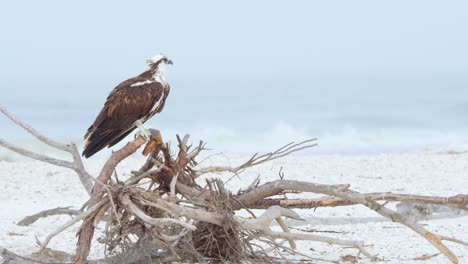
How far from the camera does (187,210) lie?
5.78 metres

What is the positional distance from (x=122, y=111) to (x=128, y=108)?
Answer: 0.08 m

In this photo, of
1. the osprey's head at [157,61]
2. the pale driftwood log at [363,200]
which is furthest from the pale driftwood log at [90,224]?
the osprey's head at [157,61]

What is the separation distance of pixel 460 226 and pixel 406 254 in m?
1.70

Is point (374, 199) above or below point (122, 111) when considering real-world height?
below

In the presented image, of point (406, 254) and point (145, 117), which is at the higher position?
point (145, 117)

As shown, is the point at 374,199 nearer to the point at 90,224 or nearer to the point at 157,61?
the point at 90,224

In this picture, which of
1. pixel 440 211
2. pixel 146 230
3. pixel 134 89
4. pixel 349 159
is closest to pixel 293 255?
pixel 146 230

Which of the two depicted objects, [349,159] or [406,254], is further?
[349,159]

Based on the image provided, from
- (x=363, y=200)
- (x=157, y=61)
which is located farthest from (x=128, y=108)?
(x=363, y=200)

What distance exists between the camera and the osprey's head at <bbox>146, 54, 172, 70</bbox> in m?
7.47

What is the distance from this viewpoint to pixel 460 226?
333 inches

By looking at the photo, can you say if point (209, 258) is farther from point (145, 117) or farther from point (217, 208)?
point (145, 117)

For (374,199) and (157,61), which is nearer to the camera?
(374,199)

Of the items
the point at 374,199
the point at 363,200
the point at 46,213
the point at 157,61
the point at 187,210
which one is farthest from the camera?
the point at 46,213
